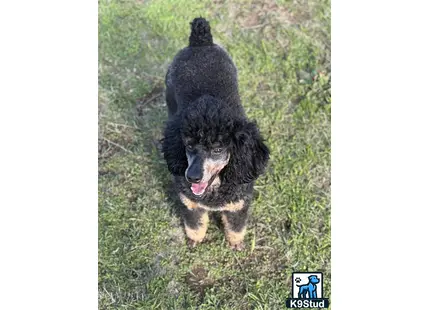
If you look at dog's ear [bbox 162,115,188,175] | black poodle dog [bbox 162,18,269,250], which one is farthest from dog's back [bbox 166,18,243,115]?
dog's ear [bbox 162,115,188,175]

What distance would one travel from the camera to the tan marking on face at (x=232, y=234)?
346cm

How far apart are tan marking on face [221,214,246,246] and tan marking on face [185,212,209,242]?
163 mm

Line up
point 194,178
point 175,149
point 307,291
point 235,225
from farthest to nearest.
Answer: point 235,225
point 307,291
point 175,149
point 194,178

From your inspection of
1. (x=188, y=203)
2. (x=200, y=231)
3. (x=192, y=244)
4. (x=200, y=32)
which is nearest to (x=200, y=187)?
(x=188, y=203)

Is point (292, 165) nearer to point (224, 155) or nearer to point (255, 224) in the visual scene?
point (255, 224)

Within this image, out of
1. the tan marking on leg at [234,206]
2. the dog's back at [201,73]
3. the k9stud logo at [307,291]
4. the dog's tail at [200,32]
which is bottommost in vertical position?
the k9stud logo at [307,291]

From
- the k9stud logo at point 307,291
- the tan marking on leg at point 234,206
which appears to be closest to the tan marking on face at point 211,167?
the tan marking on leg at point 234,206

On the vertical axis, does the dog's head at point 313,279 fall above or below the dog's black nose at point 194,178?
below

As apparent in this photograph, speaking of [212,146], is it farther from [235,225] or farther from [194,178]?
[235,225]

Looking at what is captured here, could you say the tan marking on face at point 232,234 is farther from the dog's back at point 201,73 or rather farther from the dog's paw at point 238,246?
the dog's back at point 201,73

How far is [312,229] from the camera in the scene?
11.8 feet

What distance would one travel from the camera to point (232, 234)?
3492mm

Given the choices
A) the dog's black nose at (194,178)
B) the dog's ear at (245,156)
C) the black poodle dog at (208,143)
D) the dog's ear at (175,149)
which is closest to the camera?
the dog's black nose at (194,178)

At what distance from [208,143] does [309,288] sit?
1.62m
